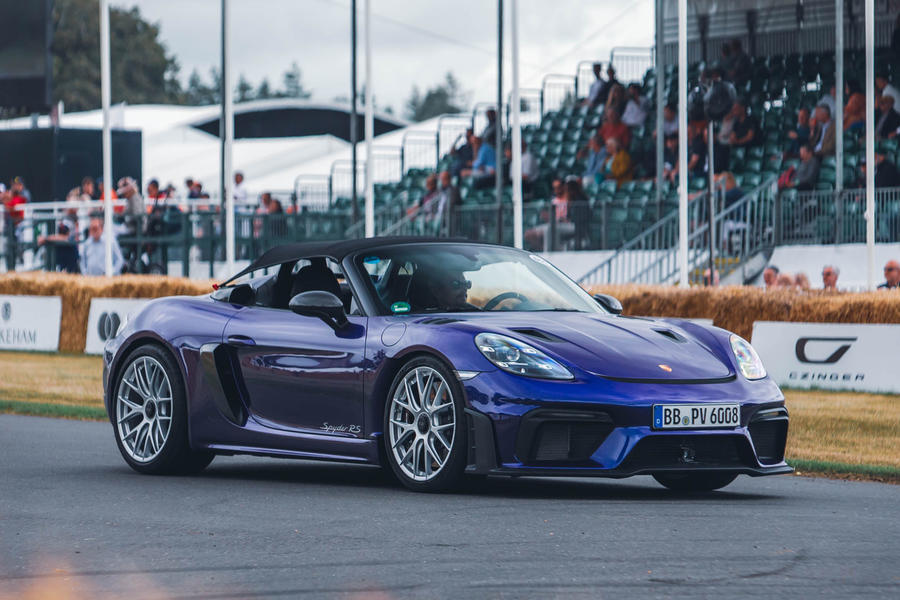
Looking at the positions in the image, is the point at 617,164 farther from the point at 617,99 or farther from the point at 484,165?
the point at 484,165

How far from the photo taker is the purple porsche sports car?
803 cm

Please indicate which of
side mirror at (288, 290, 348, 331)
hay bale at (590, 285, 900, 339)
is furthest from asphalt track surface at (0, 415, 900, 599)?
hay bale at (590, 285, 900, 339)

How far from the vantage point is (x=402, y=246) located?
9422 millimetres

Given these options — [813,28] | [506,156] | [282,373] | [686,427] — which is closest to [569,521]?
[686,427]

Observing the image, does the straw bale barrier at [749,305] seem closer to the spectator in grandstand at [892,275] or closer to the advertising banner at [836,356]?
the advertising banner at [836,356]

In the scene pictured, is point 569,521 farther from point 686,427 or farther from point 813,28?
point 813,28

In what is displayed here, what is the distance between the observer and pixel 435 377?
8.34m

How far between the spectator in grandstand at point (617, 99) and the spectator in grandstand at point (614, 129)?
0.69 meters

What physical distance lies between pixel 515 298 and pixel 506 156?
65.7 feet

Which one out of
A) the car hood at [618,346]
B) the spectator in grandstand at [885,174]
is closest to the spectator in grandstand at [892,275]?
the spectator in grandstand at [885,174]

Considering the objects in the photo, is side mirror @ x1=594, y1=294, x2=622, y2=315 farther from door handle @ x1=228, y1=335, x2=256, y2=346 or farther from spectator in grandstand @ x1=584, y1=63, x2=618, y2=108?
spectator in grandstand @ x1=584, y1=63, x2=618, y2=108

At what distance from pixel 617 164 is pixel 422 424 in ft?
63.0

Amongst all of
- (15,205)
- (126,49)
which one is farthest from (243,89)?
(15,205)

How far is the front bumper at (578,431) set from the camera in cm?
797
